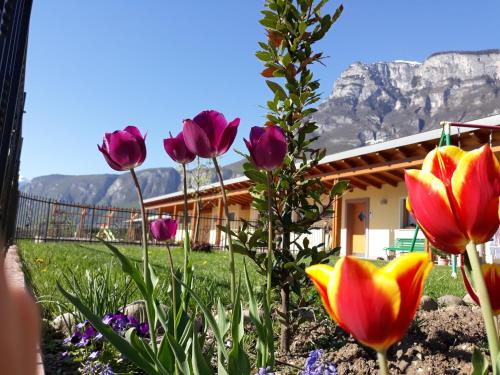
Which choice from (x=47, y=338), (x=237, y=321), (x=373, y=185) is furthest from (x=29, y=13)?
(x=373, y=185)

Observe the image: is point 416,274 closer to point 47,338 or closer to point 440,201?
point 440,201

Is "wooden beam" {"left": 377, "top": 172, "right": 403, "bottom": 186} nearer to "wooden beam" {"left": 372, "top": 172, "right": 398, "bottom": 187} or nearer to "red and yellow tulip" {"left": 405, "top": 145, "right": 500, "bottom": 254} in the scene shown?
"wooden beam" {"left": 372, "top": 172, "right": 398, "bottom": 187}

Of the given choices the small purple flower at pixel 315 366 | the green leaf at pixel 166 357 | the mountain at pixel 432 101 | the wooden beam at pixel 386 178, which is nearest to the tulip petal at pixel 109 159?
the green leaf at pixel 166 357

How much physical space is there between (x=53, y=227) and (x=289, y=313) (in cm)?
1680

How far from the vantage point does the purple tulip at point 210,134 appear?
1.24 metres

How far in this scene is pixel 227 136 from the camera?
4.27 feet

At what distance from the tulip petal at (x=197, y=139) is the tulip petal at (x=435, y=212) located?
0.68 m

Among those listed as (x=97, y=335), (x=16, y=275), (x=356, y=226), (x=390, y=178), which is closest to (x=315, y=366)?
(x=97, y=335)

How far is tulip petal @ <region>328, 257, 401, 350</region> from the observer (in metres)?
0.55

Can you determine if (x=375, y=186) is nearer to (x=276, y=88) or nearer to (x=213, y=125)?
(x=276, y=88)

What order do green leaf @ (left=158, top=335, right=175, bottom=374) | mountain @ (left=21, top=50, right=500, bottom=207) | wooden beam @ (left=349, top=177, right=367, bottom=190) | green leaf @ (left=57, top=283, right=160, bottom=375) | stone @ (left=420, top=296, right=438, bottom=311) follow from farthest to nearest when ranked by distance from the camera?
mountain @ (left=21, top=50, right=500, bottom=207)
wooden beam @ (left=349, top=177, right=367, bottom=190)
stone @ (left=420, top=296, right=438, bottom=311)
green leaf @ (left=158, top=335, right=175, bottom=374)
green leaf @ (left=57, top=283, right=160, bottom=375)

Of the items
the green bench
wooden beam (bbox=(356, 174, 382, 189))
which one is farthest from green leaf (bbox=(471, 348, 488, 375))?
wooden beam (bbox=(356, 174, 382, 189))

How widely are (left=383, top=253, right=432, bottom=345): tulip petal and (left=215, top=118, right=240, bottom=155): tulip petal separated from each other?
2.61 ft

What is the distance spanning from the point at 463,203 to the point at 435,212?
0.14 ft
